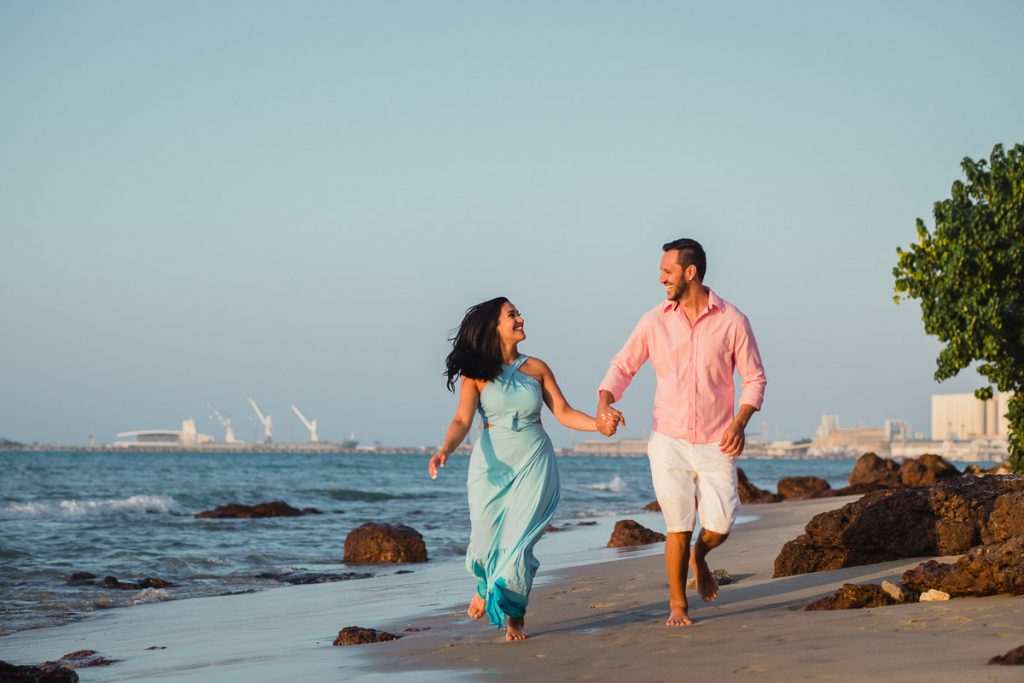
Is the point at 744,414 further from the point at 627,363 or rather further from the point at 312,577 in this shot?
the point at 312,577

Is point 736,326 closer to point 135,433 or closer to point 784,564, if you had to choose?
point 784,564

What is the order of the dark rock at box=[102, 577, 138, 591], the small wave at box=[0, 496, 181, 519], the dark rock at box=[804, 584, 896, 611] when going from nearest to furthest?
the dark rock at box=[804, 584, 896, 611] < the dark rock at box=[102, 577, 138, 591] < the small wave at box=[0, 496, 181, 519]

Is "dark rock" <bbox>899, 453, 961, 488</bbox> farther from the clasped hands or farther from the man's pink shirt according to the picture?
the clasped hands

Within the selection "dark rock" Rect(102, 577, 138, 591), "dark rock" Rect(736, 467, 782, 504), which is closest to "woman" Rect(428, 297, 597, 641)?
"dark rock" Rect(102, 577, 138, 591)

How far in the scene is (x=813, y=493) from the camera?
2948 centimetres

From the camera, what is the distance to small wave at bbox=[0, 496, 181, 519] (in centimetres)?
2662

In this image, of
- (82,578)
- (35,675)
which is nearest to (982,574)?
(35,675)

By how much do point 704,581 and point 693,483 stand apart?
76cm

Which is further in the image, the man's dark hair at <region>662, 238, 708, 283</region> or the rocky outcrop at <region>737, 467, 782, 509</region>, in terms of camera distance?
the rocky outcrop at <region>737, 467, 782, 509</region>

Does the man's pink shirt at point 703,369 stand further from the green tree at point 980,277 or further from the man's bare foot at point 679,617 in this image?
the green tree at point 980,277

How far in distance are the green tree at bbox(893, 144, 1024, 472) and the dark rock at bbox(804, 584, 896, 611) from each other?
11368 mm

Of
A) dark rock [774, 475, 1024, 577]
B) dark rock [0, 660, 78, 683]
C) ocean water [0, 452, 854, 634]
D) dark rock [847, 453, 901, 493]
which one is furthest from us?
dark rock [847, 453, 901, 493]

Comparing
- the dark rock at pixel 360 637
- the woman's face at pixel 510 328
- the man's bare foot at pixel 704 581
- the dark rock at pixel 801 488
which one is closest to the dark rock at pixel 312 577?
the dark rock at pixel 360 637

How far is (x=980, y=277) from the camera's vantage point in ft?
53.1
